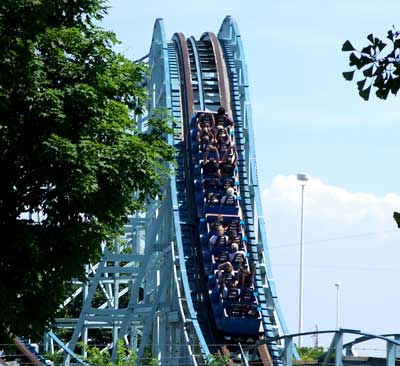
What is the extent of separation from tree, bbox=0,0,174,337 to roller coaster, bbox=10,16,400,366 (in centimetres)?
761

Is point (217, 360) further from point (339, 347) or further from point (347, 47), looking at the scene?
point (347, 47)

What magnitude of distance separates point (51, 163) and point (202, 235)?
1231cm

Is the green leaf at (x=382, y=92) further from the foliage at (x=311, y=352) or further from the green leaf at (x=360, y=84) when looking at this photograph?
the foliage at (x=311, y=352)

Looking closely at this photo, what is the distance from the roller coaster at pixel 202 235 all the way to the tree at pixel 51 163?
7.61 m

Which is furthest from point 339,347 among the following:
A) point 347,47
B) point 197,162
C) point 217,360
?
point 197,162

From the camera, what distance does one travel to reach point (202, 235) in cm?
2770

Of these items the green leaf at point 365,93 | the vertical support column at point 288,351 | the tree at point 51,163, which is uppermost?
the tree at point 51,163

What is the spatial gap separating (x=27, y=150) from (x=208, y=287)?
12.0 m

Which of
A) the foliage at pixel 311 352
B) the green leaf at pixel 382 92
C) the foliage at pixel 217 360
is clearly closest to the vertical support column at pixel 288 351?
the foliage at pixel 217 360

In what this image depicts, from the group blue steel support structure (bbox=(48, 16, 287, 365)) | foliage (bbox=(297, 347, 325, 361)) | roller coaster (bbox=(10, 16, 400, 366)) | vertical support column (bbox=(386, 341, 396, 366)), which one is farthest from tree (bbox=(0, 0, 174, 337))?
foliage (bbox=(297, 347, 325, 361))

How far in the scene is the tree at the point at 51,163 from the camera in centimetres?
1545

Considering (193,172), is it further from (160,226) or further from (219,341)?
(219,341)

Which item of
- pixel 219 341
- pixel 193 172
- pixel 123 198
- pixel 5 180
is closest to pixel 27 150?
pixel 5 180

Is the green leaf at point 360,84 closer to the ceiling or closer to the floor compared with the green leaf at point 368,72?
closer to the floor
